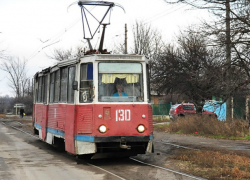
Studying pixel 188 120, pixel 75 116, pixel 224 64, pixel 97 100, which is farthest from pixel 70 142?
pixel 188 120

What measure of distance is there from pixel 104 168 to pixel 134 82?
2415 mm

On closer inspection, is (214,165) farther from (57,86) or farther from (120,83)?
(57,86)

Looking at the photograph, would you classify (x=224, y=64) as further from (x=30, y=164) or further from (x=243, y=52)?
(x=30, y=164)

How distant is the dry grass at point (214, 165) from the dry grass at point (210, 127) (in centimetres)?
699

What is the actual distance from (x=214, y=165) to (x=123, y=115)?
105 inches

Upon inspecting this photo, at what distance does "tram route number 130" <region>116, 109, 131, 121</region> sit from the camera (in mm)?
10484

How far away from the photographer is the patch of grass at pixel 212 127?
18859mm

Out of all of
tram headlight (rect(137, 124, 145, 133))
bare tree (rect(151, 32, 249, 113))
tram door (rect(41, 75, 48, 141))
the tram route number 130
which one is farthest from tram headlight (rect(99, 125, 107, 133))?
bare tree (rect(151, 32, 249, 113))

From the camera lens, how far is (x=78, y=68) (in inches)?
434

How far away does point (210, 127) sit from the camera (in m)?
20.2

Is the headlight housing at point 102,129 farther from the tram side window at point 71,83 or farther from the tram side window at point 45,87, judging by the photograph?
the tram side window at point 45,87

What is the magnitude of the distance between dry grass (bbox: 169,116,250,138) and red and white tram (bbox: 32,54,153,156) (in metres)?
9.01

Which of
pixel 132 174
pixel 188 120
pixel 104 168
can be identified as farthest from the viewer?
pixel 188 120

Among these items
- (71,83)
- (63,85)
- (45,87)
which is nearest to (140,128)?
(71,83)
